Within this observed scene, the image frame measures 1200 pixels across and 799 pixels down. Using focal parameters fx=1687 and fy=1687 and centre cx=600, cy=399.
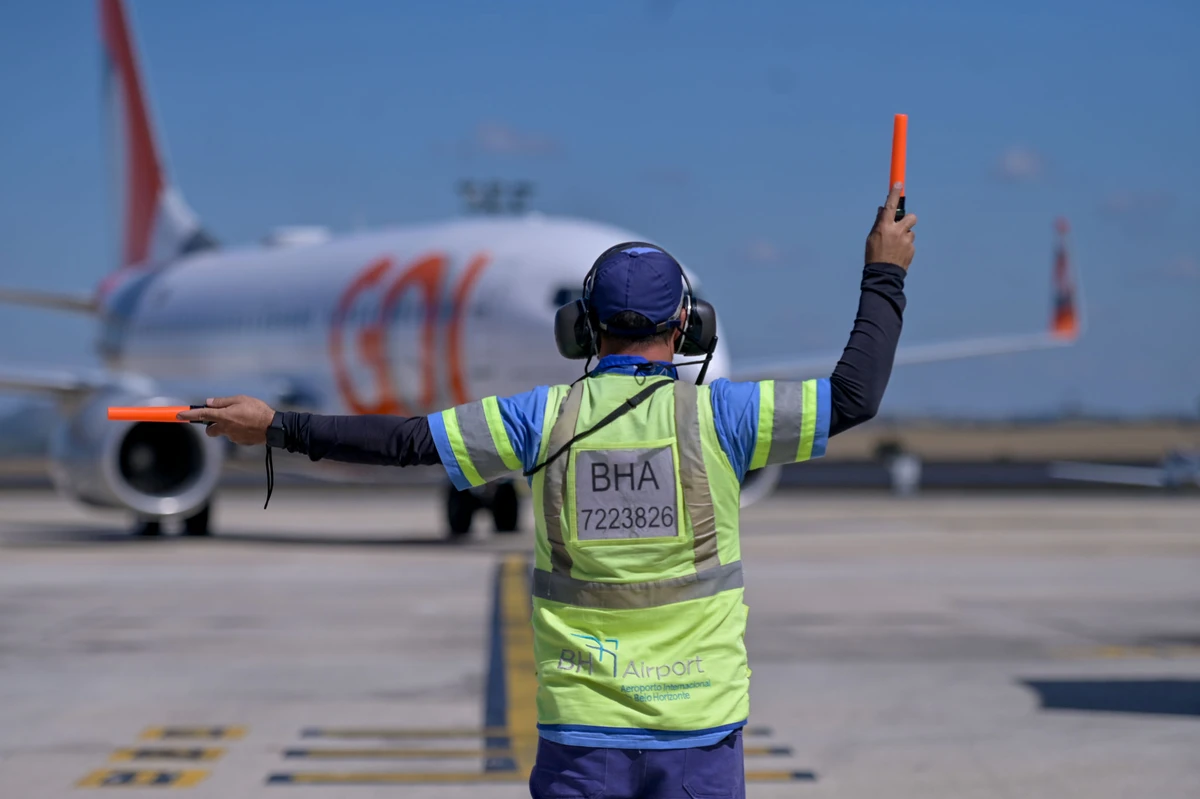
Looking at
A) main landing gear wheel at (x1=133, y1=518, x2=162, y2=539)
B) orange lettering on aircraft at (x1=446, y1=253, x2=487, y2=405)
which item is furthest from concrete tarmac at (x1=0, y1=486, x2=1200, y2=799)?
main landing gear wheel at (x1=133, y1=518, x2=162, y2=539)

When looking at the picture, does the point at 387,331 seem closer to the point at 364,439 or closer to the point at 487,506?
the point at 487,506

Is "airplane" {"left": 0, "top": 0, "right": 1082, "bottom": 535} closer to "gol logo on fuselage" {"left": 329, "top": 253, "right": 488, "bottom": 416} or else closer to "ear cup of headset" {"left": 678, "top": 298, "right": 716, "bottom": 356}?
"gol logo on fuselage" {"left": 329, "top": 253, "right": 488, "bottom": 416}

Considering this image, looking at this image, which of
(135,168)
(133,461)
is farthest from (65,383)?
(135,168)

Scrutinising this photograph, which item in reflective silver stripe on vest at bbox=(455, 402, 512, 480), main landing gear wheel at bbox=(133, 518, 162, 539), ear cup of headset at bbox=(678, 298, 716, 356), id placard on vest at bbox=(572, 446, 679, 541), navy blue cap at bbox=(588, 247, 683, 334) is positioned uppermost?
navy blue cap at bbox=(588, 247, 683, 334)

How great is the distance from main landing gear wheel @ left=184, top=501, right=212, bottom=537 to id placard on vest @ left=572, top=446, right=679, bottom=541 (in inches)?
704

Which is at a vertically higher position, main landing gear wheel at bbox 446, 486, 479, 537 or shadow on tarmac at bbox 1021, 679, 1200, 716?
shadow on tarmac at bbox 1021, 679, 1200, 716

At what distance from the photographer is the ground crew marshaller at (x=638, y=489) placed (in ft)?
10.5

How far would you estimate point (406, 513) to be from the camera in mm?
28016

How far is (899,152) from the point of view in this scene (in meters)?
3.34

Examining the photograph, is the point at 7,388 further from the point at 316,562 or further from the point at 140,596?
the point at 140,596

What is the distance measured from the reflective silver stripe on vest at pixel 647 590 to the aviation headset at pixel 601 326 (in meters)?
0.46

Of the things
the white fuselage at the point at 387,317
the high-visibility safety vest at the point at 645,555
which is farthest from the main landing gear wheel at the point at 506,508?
the high-visibility safety vest at the point at 645,555

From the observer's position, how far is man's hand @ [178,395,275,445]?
3371 mm

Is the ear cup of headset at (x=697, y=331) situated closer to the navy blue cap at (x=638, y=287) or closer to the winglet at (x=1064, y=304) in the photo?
the navy blue cap at (x=638, y=287)
